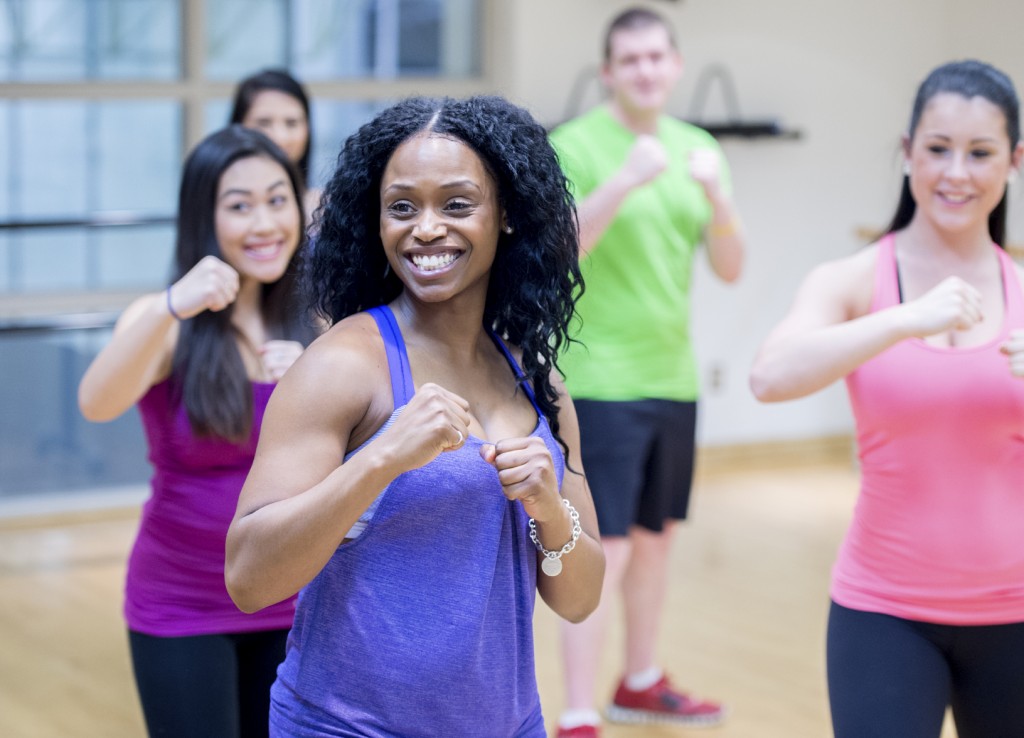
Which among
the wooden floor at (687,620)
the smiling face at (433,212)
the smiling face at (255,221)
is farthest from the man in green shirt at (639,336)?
the smiling face at (433,212)

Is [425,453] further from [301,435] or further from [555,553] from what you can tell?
[555,553]

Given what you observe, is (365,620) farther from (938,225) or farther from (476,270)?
(938,225)

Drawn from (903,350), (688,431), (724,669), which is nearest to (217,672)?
(903,350)

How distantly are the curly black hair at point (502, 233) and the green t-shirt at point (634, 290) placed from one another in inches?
65.1

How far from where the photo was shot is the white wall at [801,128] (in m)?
6.36

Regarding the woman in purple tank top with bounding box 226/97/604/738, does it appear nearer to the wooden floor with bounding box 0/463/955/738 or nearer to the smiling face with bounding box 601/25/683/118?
the smiling face with bounding box 601/25/683/118

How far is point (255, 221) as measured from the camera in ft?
8.46

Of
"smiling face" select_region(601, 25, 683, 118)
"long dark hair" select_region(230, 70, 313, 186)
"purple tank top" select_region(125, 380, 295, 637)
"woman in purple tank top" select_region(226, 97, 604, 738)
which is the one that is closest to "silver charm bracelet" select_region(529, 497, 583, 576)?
"woman in purple tank top" select_region(226, 97, 604, 738)

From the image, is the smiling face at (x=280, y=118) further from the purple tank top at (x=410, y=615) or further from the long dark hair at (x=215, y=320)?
the purple tank top at (x=410, y=615)

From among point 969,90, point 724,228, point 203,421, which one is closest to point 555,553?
point 203,421

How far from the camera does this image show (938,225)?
237cm

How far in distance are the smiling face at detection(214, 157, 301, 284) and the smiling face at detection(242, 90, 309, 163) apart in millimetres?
1051

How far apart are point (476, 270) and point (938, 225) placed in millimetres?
1008

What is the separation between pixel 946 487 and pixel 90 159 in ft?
13.9
